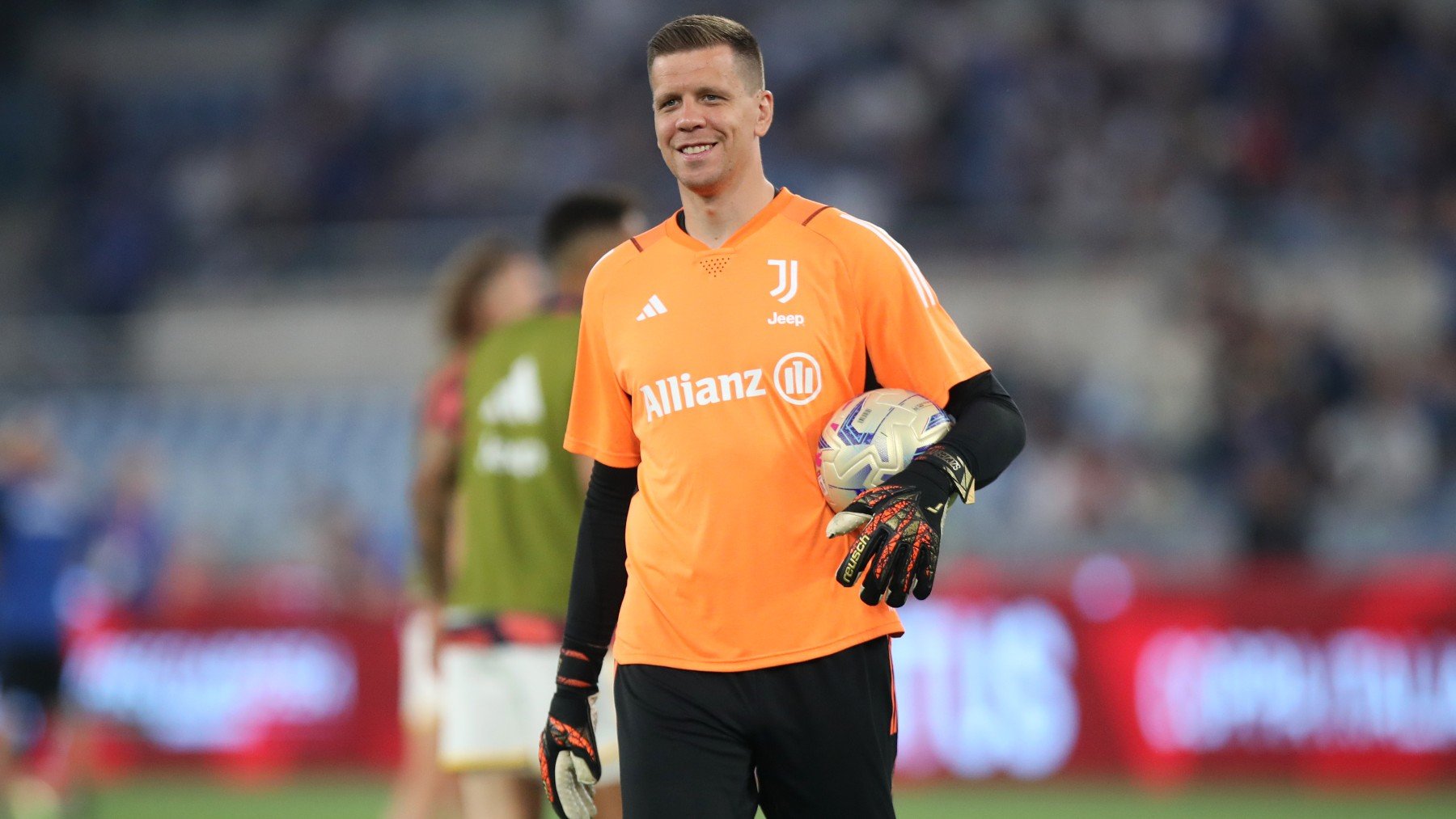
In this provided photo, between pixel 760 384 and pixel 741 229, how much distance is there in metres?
0.39

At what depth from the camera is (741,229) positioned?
4.05m

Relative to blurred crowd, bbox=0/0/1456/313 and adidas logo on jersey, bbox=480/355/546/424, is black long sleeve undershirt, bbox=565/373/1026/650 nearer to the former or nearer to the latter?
adidas logo on jersey, bbox=480/355/546/424

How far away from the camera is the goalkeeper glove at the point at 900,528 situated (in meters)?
3.61

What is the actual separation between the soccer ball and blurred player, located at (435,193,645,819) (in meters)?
1.85

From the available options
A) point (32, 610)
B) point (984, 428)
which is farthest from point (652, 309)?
point (32, 610)

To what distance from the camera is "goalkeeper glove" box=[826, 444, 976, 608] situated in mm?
3609

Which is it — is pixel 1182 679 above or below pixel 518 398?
below

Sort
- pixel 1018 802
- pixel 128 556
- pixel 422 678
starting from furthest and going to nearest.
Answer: pixel 128 556
pixel 1018 802
pixel 422 678

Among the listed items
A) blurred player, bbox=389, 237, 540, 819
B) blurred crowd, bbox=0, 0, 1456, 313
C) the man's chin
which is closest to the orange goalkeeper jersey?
the man's chin

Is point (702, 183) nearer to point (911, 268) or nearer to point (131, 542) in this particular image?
point (911, 268)

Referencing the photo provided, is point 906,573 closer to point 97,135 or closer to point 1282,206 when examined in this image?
point 1282,206

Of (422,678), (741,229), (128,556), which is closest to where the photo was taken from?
(741,229)

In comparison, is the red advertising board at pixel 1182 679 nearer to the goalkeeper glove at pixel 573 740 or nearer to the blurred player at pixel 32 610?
the blurred player at pixel 32 610

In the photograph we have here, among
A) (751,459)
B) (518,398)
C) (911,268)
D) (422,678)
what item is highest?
(911,268)
